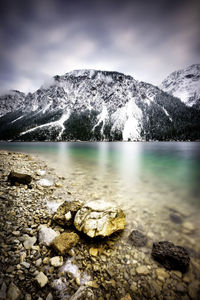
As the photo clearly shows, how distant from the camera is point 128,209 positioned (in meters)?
7.33

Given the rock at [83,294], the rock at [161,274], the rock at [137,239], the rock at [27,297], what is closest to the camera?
the rock at [27,297]

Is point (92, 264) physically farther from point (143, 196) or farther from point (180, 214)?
point (143, 196)

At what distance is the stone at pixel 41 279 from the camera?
9.77 ft

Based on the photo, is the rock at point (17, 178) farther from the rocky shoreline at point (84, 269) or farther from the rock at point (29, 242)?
the rock at point (29, 242)

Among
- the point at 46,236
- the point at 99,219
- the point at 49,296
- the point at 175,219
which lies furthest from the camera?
the point at 175,219

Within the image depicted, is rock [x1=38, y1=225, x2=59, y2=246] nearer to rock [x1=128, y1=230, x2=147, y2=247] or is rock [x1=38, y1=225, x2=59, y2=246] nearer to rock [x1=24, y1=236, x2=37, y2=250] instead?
rock [x1=24, y1=236, x2=37, y2=250]

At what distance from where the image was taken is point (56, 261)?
363 centimetres

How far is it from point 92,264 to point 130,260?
1.17 m

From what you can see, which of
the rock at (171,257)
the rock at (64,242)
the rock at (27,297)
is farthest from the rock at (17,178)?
the rock at (171,257)

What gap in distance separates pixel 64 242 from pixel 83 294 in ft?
→ 4.47

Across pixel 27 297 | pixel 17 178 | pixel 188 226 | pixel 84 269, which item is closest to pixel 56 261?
pixel 84 269

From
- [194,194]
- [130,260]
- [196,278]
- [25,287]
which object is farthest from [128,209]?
[194,194]

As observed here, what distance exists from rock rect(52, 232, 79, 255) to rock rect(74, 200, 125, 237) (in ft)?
1.33

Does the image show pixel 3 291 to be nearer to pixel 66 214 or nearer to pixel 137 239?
pixel 66 214
